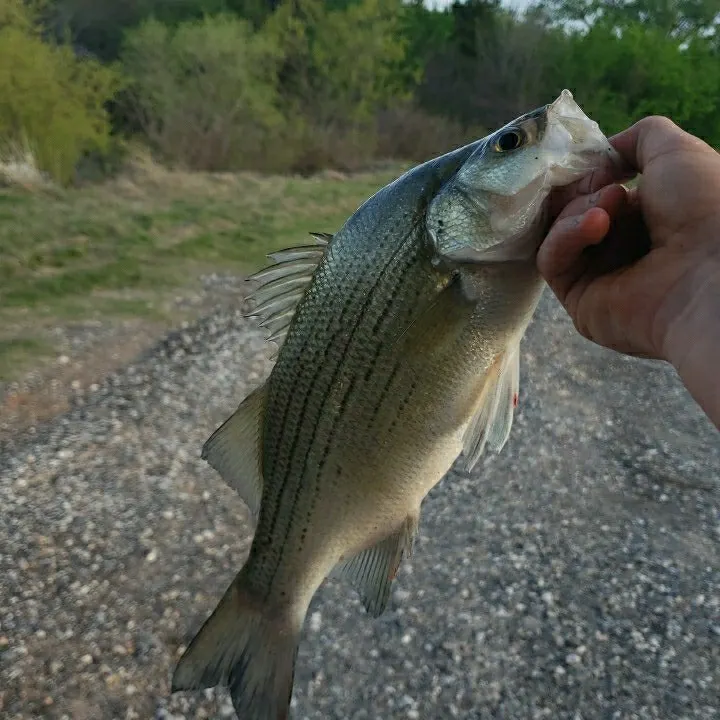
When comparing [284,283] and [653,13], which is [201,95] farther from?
[653,13]

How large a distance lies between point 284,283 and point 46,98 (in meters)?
15.7

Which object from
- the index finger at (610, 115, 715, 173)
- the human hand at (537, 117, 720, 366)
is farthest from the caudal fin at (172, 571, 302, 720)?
the index finger at (610, 115, 715, 173)

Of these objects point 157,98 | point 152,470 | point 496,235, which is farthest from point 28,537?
point 157,98

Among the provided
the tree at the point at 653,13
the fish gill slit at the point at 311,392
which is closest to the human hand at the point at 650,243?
the fish gill slit at the point at 311,392

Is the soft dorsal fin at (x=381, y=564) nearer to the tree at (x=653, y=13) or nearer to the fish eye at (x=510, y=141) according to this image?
the fish eye at (x=510, y=141)

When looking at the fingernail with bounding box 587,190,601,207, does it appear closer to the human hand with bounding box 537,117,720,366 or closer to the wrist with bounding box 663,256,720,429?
the human hand with bounding box 537,117,720,366

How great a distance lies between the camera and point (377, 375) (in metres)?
1.78

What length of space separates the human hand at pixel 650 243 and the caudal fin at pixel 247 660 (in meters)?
1.30

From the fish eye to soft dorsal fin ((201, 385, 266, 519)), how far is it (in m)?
0.95

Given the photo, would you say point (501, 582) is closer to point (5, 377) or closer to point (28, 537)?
point (28, 537)

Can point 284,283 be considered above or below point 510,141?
below

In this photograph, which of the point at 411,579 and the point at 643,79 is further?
the point at 643,79

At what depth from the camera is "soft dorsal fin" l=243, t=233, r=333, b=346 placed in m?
1.89

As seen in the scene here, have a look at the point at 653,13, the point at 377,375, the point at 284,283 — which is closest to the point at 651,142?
the point at 377,375
